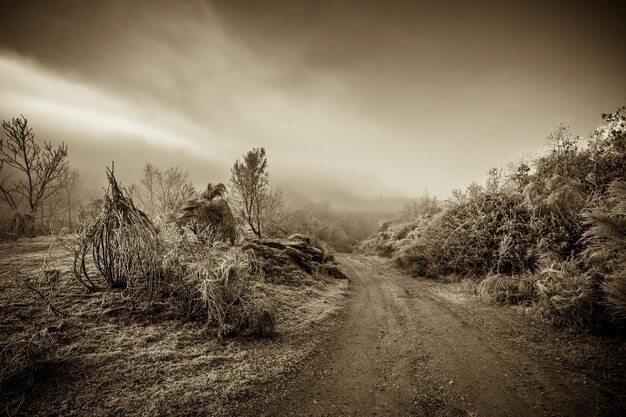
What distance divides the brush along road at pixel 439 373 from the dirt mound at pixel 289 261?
2607 millimetres

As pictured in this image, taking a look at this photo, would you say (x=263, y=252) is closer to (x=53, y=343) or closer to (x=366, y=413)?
(x=53, y=343)

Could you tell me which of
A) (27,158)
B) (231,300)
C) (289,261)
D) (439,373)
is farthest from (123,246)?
(27,158)

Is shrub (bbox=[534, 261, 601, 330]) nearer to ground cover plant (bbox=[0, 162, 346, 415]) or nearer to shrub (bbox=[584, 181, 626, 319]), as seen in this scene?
shrub (bbox=[584, 181, 626, 319])

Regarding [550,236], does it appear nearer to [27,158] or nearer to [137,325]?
[137,325]

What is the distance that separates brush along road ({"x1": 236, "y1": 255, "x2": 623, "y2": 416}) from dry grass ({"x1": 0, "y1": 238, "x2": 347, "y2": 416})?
1.82 ft

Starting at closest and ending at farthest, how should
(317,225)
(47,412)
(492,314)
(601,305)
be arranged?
(47,412) < (601,305) < (492,314) < (317,225)

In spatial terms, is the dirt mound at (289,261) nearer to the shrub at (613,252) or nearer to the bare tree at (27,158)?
the shrub at (613,252)

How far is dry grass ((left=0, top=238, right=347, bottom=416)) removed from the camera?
3.14 metres

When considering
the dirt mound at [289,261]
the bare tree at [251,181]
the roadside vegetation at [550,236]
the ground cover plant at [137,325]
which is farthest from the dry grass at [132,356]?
the bare tree at [251,181]

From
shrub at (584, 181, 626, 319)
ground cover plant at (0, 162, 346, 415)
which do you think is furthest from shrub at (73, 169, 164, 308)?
shrub at (584, 181, 626, 319)

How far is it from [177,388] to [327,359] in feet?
8.36

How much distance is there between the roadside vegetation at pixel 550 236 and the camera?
5.45 m

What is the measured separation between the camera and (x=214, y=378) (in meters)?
3.73

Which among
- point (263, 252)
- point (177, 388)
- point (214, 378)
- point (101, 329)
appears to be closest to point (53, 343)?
point (101, 329)
